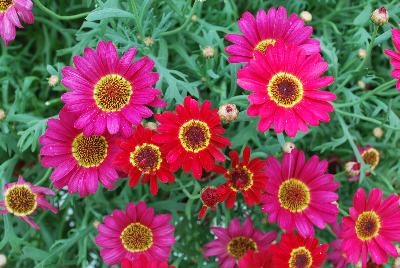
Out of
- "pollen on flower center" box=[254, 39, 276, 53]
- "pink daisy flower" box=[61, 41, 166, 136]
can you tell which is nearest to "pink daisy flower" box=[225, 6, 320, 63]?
"pollen on flower center" box=[254, 39, 276, 53]

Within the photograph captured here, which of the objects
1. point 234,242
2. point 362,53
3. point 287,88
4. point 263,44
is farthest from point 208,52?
point 234,242

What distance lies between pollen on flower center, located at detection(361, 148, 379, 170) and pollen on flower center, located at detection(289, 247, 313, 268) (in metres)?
0.47

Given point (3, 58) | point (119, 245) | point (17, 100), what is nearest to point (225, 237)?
point (119, 245)

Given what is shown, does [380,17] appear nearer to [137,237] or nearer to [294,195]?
[294,195]

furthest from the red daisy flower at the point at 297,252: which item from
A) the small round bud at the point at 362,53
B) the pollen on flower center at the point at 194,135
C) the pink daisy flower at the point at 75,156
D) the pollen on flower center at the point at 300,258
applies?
the small round bud at the point at 362,53

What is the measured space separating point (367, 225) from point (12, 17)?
1.21 meters

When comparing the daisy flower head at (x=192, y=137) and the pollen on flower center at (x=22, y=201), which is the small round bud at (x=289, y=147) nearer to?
the daisy flower head at (x=192, y=137)

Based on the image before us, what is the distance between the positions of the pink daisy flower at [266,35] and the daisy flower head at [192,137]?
0.19m

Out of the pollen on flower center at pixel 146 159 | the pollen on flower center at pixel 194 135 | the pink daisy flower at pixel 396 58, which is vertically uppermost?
the pink daisy flower at pixel 396 58

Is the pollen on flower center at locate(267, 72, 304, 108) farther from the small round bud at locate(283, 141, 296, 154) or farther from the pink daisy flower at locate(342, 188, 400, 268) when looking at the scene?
the pink daisy flower at locate(342, 188, 400, 268)

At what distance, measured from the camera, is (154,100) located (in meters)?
1.40

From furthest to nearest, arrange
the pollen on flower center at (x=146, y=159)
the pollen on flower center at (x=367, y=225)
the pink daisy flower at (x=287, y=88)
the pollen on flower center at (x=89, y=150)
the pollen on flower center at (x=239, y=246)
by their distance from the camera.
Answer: the pollen on flower center at (x=239, y=246) < the pollen on flower center at (x=367, y=225) < the pollen on flower center at (x=89, y=150) < the pollen on flower center at (x=146, y=159) < the pink daisy flower at (x=287, y=88)

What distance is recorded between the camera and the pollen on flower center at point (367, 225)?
5.48 ft

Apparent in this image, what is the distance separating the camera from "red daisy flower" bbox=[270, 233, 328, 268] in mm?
1523
